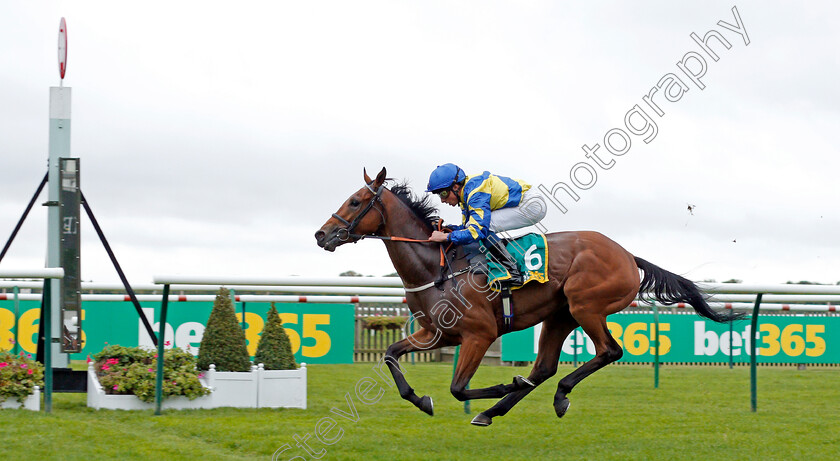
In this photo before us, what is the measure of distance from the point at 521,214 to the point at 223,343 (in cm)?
326

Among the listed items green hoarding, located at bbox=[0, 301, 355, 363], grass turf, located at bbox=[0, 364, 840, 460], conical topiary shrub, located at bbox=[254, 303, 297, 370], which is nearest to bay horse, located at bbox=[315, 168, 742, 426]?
grass turf, located at bbox=[0, 364, 840, 460]

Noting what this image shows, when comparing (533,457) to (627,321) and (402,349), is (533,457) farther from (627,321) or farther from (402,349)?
(627,321)

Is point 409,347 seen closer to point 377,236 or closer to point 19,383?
point 377,236

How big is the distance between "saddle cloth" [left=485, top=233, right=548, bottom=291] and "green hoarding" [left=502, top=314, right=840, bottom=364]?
6.56 m

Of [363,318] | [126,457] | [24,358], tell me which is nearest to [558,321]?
[126,457]

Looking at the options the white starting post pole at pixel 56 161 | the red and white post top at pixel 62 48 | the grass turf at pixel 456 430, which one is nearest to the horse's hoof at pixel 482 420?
the grass turf at pixel 456 430

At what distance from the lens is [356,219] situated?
5.50 m

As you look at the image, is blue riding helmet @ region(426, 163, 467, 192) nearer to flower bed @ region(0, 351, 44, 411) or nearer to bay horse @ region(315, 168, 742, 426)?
bay horse @ region(315, 168, 742, 426)

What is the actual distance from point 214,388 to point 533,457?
3.31 meters

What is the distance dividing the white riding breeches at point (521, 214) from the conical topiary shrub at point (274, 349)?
9.44 ft

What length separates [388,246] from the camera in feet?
18.6

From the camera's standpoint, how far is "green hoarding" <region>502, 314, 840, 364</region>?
1227 cm

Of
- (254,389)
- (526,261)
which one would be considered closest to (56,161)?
(254,389)

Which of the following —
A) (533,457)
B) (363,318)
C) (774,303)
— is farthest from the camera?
(363,318)
